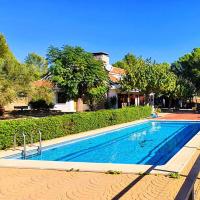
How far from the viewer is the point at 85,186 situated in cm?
→ 805

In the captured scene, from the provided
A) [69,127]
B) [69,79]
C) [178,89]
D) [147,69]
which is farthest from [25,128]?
[178,89]

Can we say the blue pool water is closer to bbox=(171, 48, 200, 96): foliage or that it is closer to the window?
the window

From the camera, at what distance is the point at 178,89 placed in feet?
152

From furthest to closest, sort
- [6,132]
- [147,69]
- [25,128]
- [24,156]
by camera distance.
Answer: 1. [147,69]
2. [25,128]
3. [6,132]
4. [24,156]

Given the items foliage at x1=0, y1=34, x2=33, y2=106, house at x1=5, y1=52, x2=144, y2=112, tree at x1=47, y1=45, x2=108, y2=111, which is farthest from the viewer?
house at x1=5, y1=52, x2=144, y2=112

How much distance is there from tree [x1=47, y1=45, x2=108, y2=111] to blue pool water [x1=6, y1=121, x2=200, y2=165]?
6.24 meters

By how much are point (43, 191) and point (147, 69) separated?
31.7 metres

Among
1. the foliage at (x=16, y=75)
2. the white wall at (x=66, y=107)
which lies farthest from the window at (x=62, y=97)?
the foliage at (x=16, y=75)

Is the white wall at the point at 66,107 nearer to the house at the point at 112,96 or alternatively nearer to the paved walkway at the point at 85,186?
the house at the point at 112,96

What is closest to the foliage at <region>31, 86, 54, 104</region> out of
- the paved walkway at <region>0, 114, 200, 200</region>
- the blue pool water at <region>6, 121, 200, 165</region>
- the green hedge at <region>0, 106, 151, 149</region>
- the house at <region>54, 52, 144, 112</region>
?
the house at <region>54, 52, 144, 112</region>

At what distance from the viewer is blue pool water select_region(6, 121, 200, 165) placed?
14184 millimetres

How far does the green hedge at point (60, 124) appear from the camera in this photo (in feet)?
48.1

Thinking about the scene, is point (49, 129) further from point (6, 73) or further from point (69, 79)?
point (6, 73)

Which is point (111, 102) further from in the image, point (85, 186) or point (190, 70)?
point (85, 186)
